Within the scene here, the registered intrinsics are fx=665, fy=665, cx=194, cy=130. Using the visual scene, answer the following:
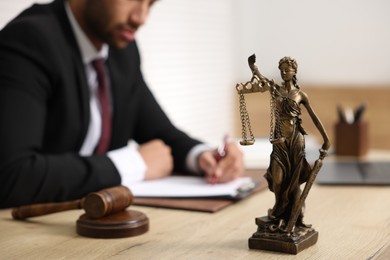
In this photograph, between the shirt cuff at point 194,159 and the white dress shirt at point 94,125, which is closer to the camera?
the white dress shirt at point 94,125

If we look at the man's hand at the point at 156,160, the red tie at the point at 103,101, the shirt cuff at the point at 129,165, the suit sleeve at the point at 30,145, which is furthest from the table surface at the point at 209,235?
the red tie at the point at 103,101

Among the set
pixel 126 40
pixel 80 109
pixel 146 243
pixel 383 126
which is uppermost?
pixel 126 40

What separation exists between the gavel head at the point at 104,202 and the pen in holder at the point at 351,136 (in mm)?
1271

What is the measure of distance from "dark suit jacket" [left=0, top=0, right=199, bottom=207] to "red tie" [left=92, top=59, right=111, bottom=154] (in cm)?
7

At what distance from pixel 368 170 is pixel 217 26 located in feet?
8.02

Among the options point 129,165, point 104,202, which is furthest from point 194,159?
point 104,202

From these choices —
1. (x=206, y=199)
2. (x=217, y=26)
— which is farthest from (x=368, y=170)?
(x=217, y=26)

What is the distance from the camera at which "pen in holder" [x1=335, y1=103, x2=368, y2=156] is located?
8.18 feet

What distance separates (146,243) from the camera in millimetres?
1328

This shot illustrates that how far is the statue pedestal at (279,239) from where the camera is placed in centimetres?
121

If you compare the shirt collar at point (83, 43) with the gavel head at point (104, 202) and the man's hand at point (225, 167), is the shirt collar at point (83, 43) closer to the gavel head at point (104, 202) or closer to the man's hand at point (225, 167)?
the man's hand at point (225, 167)

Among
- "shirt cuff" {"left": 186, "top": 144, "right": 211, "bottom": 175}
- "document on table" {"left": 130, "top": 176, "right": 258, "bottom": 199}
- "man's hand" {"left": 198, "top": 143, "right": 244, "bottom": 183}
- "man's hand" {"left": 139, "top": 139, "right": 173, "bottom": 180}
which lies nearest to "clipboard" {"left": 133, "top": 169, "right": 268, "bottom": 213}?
"document on table" {"left": 130, "top": 176, "right": 258, "bottom": 199}

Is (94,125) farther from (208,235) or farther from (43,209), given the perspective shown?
(208,235)

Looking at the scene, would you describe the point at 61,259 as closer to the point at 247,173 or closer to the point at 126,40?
the point at 247,173
